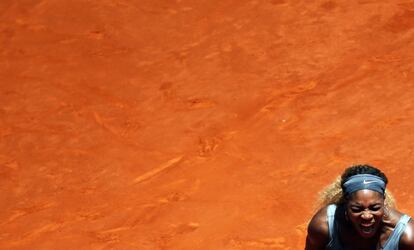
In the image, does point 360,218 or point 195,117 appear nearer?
point 360,218

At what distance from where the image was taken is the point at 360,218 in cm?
368

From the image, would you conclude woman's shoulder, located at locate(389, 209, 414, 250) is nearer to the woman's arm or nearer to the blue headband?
the woman's arm

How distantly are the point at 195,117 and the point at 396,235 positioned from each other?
3.57 metres

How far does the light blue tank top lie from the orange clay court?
152cm

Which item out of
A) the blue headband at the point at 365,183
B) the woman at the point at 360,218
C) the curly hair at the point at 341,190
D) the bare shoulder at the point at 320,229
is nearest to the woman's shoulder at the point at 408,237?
the woman at the point at 360,218

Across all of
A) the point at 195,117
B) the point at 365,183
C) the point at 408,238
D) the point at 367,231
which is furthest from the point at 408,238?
the point at 195,117

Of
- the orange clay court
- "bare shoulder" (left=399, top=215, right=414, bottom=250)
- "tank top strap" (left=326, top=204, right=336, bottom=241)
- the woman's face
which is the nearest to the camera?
the woman's face

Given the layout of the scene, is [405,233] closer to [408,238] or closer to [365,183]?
[408,238]

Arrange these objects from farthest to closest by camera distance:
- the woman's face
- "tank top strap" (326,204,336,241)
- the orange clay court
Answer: the orange clay court → "tank top strap" (326,204,336,241) → the woman's face

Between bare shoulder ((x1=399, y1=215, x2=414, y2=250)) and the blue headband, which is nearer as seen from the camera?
the blue headband

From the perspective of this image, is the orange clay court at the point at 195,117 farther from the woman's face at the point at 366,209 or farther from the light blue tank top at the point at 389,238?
the woman's face at the point at 366,209

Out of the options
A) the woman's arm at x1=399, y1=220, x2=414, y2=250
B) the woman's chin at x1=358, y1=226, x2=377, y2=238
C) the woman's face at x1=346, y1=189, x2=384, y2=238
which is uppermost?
the woman's face at x1=346, y1=189, x2=384, y2=238

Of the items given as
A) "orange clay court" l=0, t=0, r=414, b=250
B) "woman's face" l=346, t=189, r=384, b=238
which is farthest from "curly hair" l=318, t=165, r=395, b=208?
"orange clay court" l=0, t=0, r=414, b=250

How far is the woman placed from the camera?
12.0 ft
